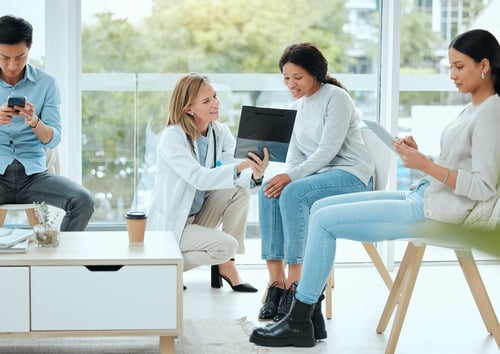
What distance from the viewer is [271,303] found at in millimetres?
3084

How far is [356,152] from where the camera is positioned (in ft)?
10.5

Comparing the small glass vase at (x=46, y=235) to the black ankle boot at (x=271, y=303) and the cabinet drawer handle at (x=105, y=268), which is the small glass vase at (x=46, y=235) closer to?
the cabinet drawer handle at (x=105, y=268)

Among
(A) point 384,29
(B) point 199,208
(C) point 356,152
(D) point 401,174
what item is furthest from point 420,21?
(B) point 199,208

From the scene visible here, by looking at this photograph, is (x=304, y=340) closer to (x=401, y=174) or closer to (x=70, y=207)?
(x=70, y=207)

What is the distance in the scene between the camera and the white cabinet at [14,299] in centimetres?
235

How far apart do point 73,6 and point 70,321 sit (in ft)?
6.90

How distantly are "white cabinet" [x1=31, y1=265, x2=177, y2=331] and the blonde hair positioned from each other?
1.05 meters

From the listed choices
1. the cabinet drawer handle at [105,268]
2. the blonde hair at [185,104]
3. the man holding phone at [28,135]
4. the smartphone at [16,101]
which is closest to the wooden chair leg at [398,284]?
the cabinet drawer handle at [105,268]

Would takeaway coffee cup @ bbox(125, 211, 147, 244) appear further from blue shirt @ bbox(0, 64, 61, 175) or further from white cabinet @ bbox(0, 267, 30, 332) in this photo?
blue shirt @ bbox(0, 64, 61, 175)

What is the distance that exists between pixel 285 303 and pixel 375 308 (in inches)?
20.9

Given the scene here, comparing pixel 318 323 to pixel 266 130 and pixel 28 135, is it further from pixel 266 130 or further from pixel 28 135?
pixel 28 135

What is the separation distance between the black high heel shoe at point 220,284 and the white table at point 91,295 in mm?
1172

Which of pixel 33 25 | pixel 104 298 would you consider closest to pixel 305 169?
pixel 104 298

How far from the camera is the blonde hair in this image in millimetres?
3322
